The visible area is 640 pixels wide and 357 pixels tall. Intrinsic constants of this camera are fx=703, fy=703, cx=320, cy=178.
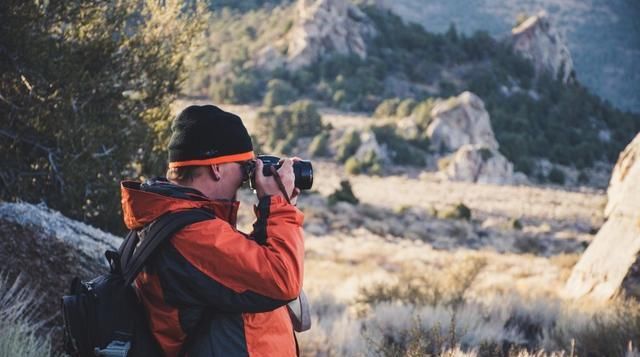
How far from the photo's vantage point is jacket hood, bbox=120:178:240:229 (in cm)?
236

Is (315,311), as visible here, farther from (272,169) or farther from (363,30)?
(363,30)

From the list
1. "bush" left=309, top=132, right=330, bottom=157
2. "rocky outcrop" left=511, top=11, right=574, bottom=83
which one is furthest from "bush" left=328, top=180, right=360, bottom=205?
"rocky outcrop" left=511, top=11, right=574, bottom=83

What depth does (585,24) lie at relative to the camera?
114 m

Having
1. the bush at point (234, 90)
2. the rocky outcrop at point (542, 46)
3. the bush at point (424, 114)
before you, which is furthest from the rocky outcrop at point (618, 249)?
the rocky outcrop at point (542, 46)

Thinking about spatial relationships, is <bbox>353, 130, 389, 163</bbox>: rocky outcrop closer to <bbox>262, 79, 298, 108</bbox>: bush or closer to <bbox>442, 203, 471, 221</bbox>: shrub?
<bbox>262, 79, 298, 108</bbox>: bush

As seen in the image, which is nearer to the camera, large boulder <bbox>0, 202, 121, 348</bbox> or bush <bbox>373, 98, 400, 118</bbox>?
large boulder <bbox>0, 202, 121, 348</bbox>

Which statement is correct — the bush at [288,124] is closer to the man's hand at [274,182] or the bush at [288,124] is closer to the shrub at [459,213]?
the shrub at [459,213]

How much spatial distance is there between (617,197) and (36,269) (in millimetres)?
7214

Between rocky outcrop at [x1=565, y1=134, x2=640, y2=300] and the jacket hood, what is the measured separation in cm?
619

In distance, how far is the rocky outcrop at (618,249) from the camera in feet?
25.3

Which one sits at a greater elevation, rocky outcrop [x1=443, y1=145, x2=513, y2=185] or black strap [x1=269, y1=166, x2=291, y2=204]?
black strap [x1=269, y1=166, x2=291, y2=204]

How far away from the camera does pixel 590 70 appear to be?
102875mm

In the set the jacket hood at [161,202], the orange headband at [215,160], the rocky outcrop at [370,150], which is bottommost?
the rocky outcrop at [370,150]

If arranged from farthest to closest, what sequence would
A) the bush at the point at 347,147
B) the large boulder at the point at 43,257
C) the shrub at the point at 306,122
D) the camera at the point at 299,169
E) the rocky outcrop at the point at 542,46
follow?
the rocky outcrop at the point at 542,46
the shrub at the point at 306,122
the bush at the point at 347,147
the large boulder at the point at 43,257
the camera at the point at 299,169
